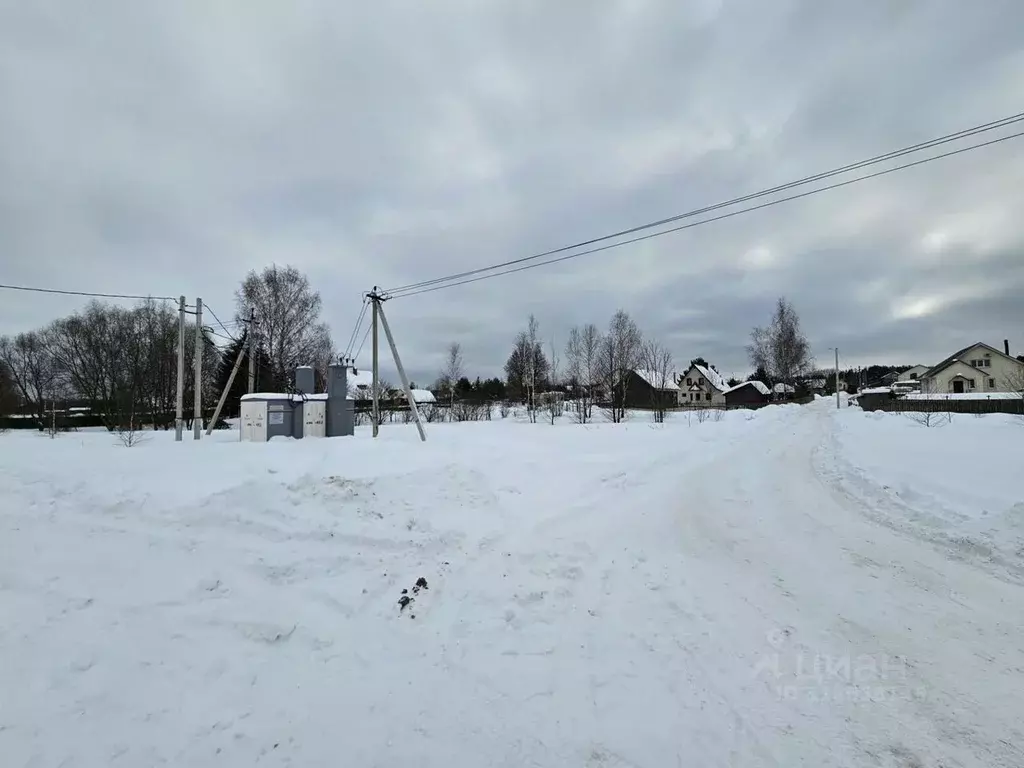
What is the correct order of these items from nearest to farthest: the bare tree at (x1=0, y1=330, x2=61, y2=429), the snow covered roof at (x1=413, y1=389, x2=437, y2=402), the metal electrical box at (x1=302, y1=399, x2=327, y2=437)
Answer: the metal electrical box at (x1=302, y1=399, x2=327, y2=437) → the bare tree at (x1=0, y1=330, x2=61, y2=429) → the snow covered roof at (x1=413, y1=389, x2=437, y2=402)

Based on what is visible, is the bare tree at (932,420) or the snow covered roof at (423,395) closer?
the bare tree at (932,420)

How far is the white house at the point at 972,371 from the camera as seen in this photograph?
5847 cm

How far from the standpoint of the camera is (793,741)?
3.02 metres

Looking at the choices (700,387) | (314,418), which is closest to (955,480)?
(314,418)

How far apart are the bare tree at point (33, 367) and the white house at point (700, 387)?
7427 cm

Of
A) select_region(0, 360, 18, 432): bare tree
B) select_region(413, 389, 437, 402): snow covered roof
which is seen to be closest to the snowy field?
select_region(0, 360, 18, 432): bare tree

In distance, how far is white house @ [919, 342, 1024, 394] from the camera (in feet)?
192

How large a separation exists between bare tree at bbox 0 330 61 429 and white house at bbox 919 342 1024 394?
93.2 meters

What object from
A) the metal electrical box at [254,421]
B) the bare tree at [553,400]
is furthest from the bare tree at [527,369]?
the metal electrical box at [254,421]

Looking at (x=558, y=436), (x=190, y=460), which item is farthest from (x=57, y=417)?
(x=558, y=436)

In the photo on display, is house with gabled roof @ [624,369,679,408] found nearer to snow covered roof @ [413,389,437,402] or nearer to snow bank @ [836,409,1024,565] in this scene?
snow covered roof @ [413,389,437,402]

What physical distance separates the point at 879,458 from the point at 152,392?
44884 mm

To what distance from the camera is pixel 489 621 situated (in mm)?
4746

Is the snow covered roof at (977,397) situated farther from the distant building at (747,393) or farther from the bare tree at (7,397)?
the bare tree at (7,397)
